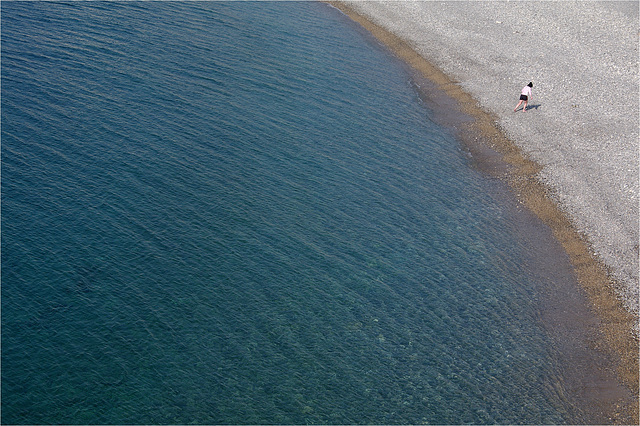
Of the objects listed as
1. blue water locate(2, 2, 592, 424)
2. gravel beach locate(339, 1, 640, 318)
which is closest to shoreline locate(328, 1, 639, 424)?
gravel beach locate(339, 1, 640, 318)

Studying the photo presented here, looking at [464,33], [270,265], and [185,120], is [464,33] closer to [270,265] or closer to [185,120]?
[185,120]

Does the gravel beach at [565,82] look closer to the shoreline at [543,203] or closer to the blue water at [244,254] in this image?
the shoreline at [543,203]

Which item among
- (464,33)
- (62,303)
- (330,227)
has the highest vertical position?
(464,33)

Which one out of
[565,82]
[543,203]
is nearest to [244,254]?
[543,203]

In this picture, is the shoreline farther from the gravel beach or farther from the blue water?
the blue water

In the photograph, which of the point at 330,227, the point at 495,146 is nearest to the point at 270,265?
the point at 330,227

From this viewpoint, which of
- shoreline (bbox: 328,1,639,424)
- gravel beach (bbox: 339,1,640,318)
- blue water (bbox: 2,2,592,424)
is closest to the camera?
blue water (bbox: 2,2,592,424)
